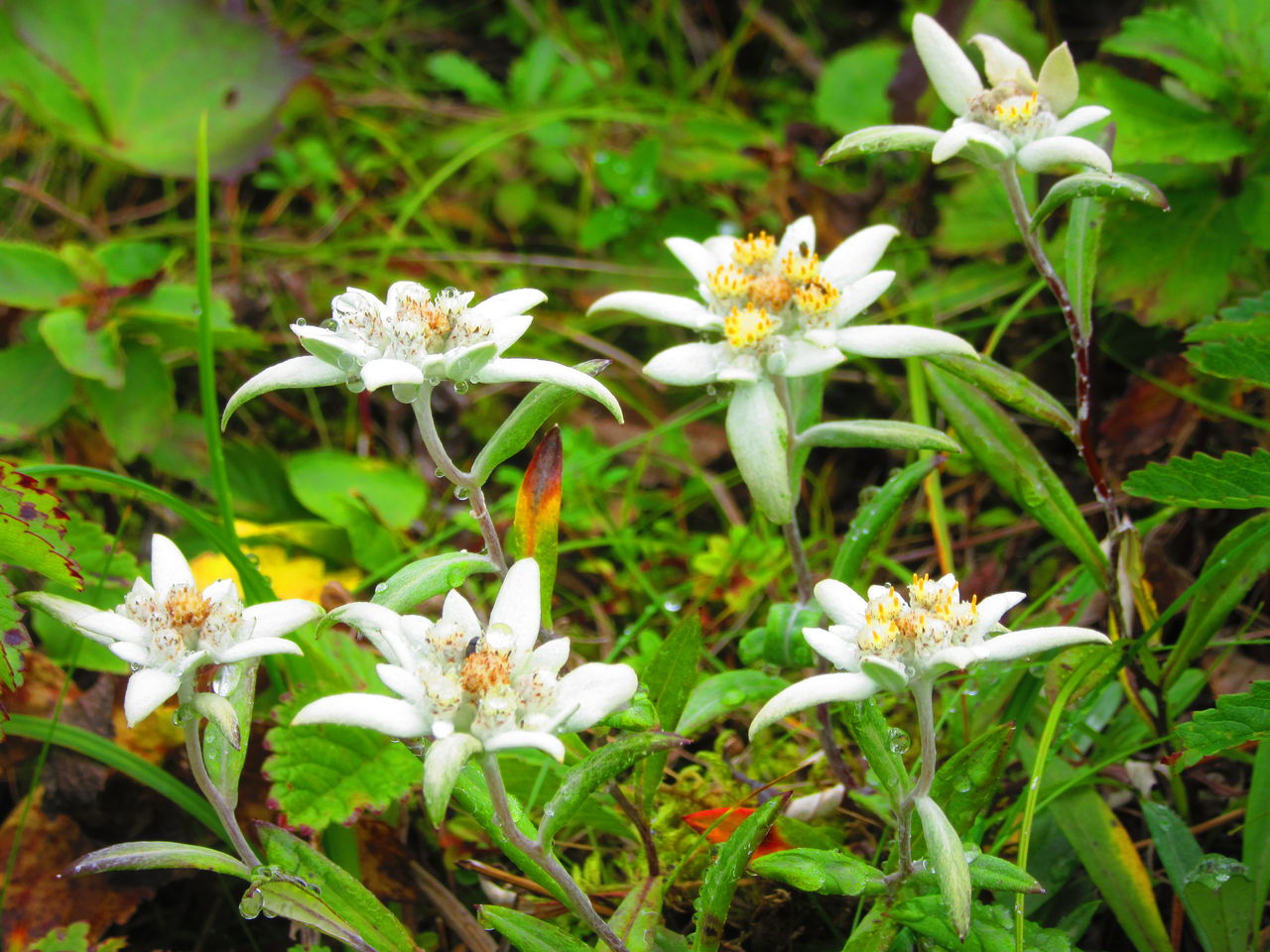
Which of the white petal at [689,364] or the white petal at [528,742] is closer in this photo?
the white petal at [528,742]

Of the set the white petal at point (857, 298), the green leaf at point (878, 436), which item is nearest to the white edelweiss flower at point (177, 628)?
the green leaf at point (878, 436)

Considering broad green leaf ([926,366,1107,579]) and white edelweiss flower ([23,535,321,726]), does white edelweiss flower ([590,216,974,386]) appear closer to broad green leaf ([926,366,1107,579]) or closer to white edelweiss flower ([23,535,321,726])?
broad green leaf ([926,366,1107,579])

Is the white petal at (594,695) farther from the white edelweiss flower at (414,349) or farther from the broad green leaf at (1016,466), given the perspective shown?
the broad green leaf at (1016,466)

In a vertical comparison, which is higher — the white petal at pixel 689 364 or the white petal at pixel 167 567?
the white petal at pixel 689 364

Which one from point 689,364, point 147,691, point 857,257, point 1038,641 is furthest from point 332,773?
point 857,257

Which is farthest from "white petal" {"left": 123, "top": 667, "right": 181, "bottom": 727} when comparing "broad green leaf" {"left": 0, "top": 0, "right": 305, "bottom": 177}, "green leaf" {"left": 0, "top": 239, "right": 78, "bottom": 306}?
"broad green leaf" {"left": 0, "top": 0, "right": 305, "bottom": 177}

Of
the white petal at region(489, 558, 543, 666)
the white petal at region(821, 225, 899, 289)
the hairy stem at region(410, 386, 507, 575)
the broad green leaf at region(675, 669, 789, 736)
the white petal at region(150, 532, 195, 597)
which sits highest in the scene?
the white petal at region(821, 225, 899, 289)
